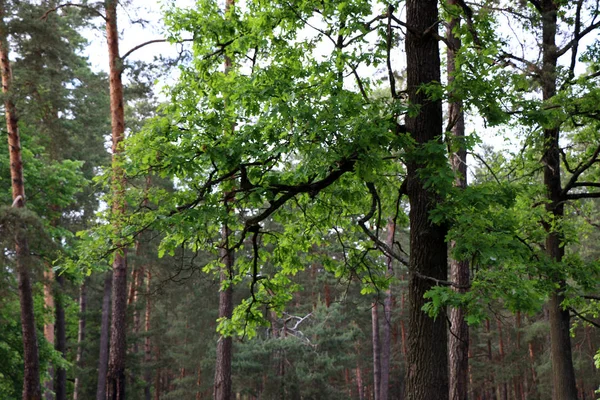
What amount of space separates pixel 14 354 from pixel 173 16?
1263 cm

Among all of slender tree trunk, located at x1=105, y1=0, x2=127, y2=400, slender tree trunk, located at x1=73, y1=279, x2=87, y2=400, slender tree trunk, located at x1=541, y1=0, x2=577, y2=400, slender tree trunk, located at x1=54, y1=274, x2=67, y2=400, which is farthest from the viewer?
slender tree trunk, located at x1=73, y1=279, x2=87, y2=400

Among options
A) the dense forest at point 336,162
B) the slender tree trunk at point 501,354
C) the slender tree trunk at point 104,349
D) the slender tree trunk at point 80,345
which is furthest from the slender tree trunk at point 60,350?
the slender tree trunk at point 501,354

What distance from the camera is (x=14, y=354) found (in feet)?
52.8

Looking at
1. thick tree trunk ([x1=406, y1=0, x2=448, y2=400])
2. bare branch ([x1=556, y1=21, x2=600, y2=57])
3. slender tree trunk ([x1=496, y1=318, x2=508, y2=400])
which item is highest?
bare branch ([x1=556, y1=21, x2=600, y2=57])

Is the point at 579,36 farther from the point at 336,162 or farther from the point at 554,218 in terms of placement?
the point at 336,162

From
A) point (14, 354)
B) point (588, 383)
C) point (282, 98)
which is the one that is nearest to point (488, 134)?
point (282, 98)

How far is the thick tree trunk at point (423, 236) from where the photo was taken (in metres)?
5.81

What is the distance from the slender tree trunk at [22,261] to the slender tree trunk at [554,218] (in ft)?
32.9

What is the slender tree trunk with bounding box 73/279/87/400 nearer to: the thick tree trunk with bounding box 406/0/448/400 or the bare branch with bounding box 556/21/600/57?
the thick tree trunk with bounding box 406/0/448/400

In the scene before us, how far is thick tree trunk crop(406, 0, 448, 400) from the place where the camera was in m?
5.81

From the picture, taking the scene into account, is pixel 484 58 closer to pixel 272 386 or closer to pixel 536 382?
pixel 272 386

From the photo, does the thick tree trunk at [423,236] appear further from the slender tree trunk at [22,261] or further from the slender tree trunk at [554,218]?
the slender tree trunk at [22,261]

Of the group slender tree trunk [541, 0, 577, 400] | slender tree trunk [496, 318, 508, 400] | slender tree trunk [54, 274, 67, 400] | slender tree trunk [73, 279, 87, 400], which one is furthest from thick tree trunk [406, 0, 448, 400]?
slender tree trunk [496, 318, 508, 400]

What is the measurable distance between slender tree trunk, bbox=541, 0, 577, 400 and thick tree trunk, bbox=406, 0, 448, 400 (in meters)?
4.31
